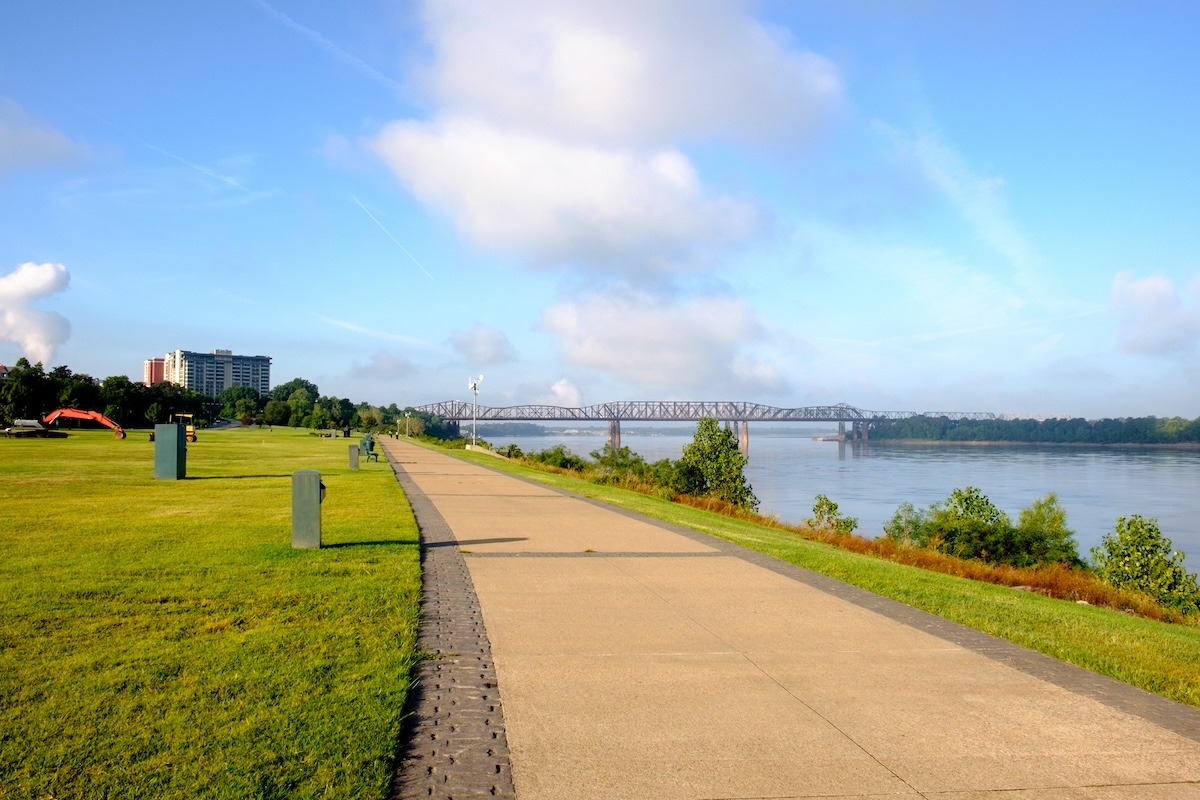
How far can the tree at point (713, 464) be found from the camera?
3857 centimetres

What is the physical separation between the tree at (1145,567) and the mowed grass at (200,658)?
16442 millimetres

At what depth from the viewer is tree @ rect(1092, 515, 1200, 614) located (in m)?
19.1

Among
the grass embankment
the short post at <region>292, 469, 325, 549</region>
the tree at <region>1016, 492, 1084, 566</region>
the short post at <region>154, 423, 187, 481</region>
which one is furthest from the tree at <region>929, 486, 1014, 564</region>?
the short post at <region>154, 423, 187, 481</region>

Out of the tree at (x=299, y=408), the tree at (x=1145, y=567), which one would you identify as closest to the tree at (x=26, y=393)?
the tree at (x=299, y=408)

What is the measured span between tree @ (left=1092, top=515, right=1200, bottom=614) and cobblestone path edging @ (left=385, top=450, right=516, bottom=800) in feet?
55.7

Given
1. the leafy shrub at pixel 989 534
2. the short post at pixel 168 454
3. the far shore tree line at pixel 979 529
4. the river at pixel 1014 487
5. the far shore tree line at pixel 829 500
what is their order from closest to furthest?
the short post at pixel 168 454, the far shore tree line at pixel 979 529, the far shore tree line at pixel 829 500, the leafy shrub at pixel 989 534, the river at pixel 1014 487

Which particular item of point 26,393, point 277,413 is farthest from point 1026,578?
point 277,413

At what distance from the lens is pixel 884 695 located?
5.03 metres

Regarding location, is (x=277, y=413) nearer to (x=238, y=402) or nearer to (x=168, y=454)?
(x=238, y=402)

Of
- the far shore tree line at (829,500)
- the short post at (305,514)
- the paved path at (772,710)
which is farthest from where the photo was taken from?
the far shore tree line at (829,500)

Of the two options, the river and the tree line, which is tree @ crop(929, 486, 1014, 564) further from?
the tree line

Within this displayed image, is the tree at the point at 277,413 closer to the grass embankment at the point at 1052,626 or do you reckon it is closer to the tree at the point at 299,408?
the tree at the point at 299,408

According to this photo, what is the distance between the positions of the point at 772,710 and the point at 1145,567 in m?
19.4

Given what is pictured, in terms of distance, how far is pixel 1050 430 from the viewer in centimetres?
12731
